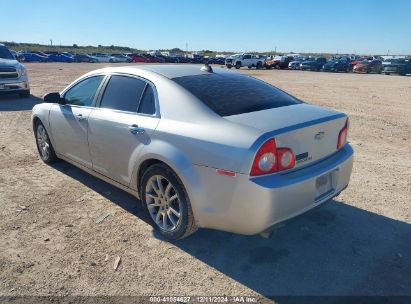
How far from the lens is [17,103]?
12570mm

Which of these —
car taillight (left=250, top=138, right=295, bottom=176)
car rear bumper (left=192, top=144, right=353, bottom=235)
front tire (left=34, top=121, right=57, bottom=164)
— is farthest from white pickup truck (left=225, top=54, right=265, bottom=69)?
car taillight (left=250, top=138, right=295, bottom=176)

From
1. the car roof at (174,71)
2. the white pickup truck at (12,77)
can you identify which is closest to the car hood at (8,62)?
the white pickup truck at (12,77)

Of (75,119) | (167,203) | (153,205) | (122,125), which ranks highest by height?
(122,125)

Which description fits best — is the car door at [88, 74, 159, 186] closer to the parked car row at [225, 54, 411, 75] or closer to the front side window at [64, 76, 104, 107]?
the front side window at [64, 76, 104, 107]

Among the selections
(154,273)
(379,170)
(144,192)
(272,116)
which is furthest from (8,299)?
(379,170)

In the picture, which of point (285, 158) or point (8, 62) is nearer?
point (285, 158)

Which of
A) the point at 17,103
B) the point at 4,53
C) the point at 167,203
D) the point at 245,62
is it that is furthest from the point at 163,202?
the point at 245,62

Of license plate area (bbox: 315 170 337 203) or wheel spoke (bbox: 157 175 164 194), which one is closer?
license plate area (bbox: 315 170 337 203)

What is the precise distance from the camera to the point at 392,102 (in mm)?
13609

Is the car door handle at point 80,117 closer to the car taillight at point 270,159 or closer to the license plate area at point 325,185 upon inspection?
the car taillight at point 270,159

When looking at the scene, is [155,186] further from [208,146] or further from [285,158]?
[285,158]

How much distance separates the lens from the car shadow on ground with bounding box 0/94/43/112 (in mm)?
11431

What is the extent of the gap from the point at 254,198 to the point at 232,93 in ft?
4.33

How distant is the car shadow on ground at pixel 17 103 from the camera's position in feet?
37.5
